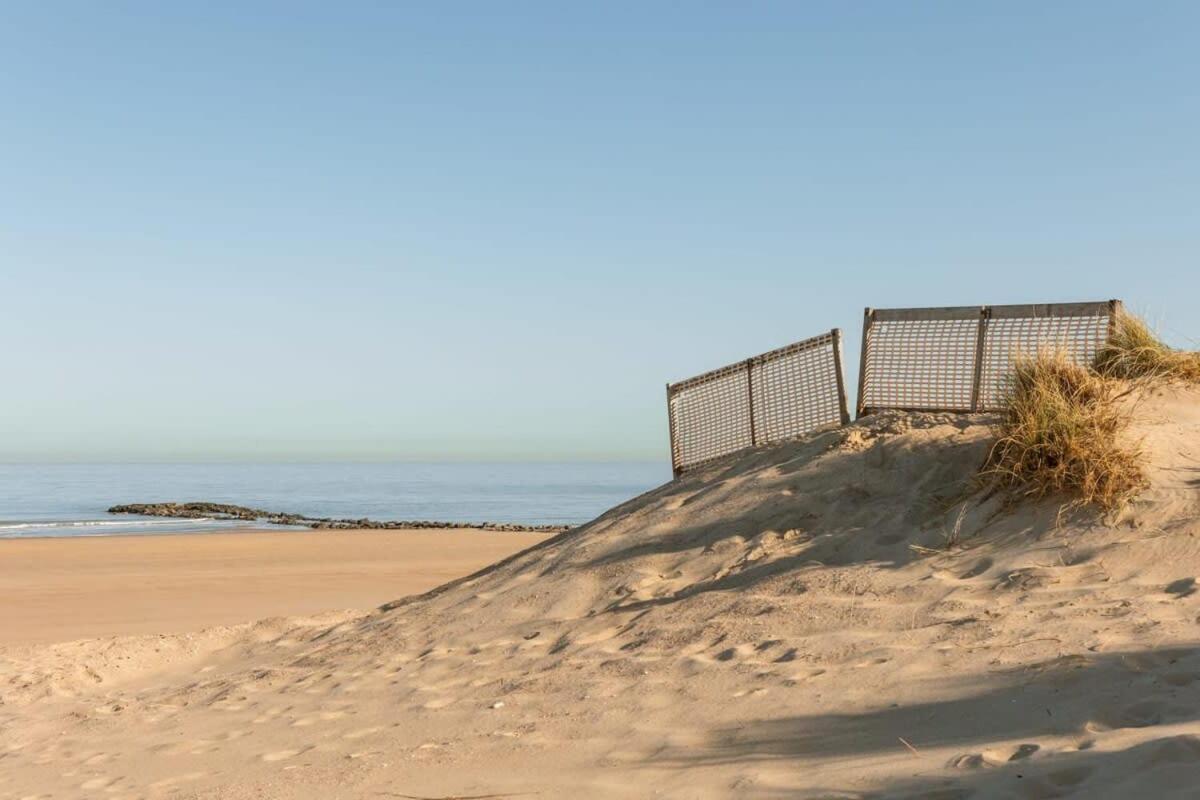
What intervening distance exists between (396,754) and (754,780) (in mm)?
1961

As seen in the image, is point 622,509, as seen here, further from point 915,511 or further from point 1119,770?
point 1119,770

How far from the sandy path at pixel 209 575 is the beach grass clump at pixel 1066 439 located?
9284 mm

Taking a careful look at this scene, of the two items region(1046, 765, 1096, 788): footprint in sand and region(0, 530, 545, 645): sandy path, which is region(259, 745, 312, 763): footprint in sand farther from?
region(0, 530, 545, 645): sandy path

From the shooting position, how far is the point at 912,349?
30.2 ft

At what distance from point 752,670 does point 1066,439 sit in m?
2.64

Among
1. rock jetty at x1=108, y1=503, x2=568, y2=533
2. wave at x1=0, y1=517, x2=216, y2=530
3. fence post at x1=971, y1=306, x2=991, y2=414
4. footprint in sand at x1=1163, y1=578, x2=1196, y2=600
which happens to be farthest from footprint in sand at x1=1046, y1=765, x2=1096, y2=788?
wave at x1=0, y1=517, x2=216, y2=530

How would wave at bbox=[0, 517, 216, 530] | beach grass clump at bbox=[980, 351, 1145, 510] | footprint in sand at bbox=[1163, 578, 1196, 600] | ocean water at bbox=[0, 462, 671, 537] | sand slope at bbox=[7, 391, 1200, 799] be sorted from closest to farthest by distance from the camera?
sand slope at bbox=[7, 391, 1200, 799], footprint in sand at bbox=[1163, 578, 1196, 600], beach grass clump at bbox=[980, 351, 1145, 510], wave at bbox=[0, 517, 216, 530], ocean water at bbox=[0, 462, 671, 537]

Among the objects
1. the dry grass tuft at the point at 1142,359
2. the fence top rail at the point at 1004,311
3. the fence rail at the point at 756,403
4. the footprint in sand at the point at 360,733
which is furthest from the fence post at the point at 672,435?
the footprint in sand at the point at 360,733

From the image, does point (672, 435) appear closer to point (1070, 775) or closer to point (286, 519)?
point (1070, 775)

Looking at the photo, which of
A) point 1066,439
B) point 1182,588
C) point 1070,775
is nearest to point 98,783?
point 1070,775

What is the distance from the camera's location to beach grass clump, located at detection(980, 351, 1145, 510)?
641 cm

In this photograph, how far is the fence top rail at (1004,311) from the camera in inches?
324

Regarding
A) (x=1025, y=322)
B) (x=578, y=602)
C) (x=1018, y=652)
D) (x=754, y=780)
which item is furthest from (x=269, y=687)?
(x=1025, y=322)

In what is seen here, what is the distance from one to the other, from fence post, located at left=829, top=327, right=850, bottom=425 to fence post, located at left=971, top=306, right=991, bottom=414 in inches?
46.4
